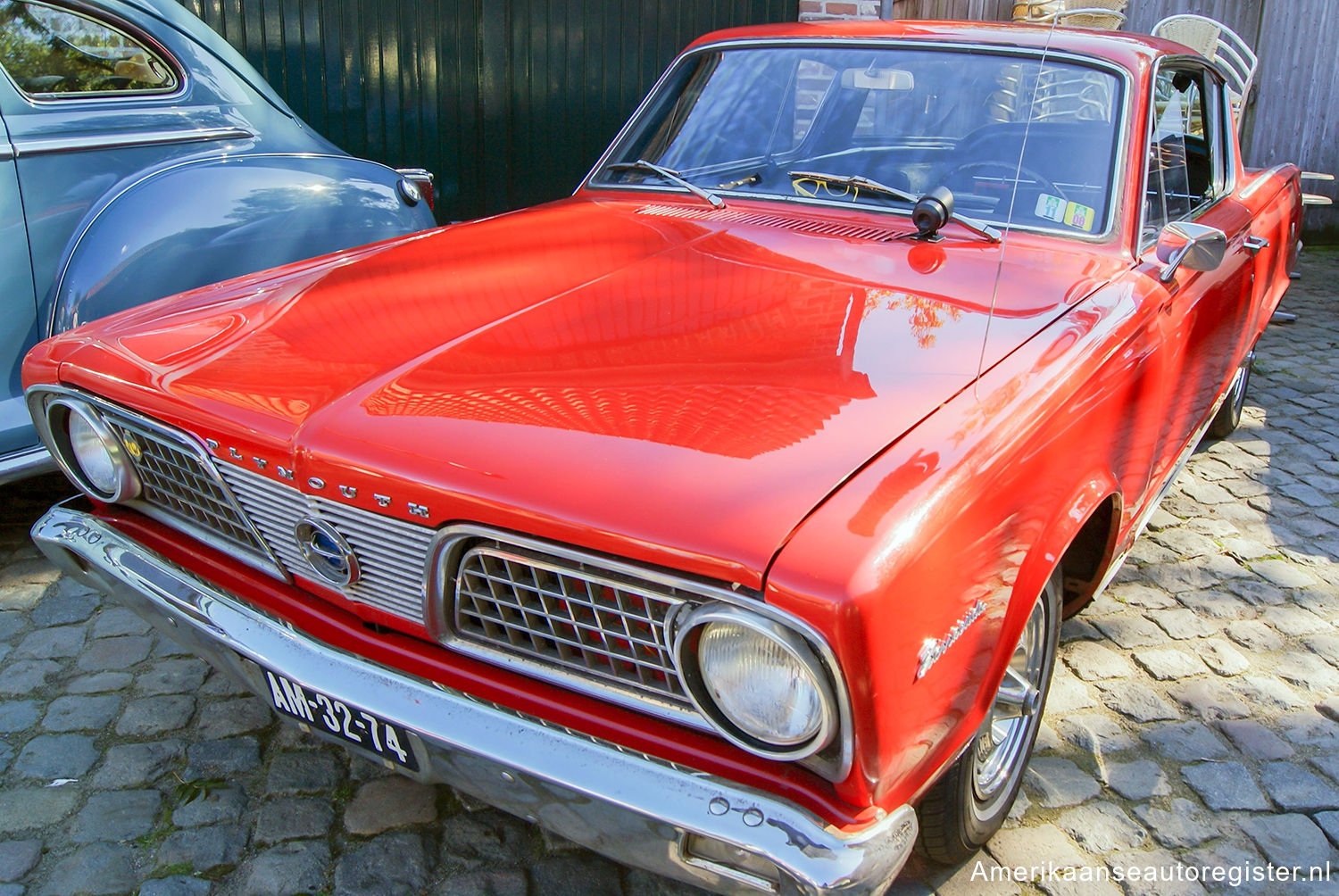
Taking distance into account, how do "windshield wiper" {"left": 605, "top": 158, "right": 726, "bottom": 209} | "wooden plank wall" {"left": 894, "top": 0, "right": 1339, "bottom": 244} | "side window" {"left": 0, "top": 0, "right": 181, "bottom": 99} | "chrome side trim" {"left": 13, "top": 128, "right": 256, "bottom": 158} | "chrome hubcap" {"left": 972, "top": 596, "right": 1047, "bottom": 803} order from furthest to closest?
"wooden plank wall" {"left": 894, "top": 0, "right": 1339, "bottom": 244}, "side window" {"left": 0, "top": 0, "right": 181, "bottom": 99}, "chrome side trim" {"left": 13, "top": 128, "right": 256, "bottom": 158}, "windshield wiper" {"left": 605, "top": 158, "right": 726, "bottom": 209}, "chrome hubcap" {"left": 972, "top": 596, "right": 1047, "bottom": 803}

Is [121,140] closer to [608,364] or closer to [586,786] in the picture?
[608,364]

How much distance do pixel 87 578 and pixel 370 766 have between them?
74cm

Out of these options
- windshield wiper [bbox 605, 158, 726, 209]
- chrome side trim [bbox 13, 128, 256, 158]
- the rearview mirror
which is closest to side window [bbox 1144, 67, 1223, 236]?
the rearview mirror

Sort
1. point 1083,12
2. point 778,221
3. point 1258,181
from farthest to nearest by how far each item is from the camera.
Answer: point 1083,12 < point 1258,181 < point 778,221

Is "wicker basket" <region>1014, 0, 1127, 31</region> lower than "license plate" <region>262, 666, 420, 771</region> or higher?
higher

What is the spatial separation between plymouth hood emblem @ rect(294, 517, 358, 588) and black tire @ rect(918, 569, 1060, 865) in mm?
1107

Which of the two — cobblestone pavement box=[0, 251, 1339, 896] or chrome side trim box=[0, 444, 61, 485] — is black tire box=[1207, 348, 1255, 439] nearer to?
cobblestone pavement box=[0, 251, 1339, 896]

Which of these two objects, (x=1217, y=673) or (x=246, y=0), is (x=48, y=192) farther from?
(x=1217, y=673)

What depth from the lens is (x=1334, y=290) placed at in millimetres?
7234

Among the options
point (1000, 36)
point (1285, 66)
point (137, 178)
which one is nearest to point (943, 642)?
point (1000, 36)

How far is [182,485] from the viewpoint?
2107mm

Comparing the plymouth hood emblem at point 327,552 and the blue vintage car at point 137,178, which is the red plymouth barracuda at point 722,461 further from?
the blue vintage car at point 137,178

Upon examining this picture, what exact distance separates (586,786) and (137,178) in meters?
2.61

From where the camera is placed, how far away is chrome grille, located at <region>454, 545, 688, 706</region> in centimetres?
157
